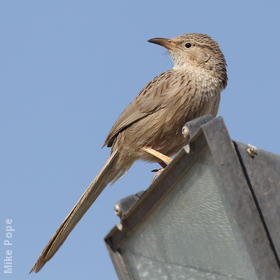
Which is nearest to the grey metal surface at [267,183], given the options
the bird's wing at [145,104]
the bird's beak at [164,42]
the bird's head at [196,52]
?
the bird's wing at [145,104]

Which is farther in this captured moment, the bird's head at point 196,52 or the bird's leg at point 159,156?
the bird's head at point 196,52

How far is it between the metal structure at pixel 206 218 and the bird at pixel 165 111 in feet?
8.72

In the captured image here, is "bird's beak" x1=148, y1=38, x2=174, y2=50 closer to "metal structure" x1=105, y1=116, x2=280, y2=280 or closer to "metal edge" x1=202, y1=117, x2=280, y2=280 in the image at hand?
"metal structure" x1=105, y1=116, x2=280, y2=280

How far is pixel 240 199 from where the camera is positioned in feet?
8.88

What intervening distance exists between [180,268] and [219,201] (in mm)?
543

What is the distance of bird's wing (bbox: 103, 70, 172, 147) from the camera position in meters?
6.71

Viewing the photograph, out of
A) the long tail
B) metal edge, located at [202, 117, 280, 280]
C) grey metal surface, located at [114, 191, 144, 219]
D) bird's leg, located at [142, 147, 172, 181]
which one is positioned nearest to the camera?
metal edge, located at [202, 117, 280, 280]

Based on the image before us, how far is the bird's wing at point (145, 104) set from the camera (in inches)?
264

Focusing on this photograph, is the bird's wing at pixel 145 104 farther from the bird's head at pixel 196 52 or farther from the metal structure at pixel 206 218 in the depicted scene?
the metal structure at pixel 206 218

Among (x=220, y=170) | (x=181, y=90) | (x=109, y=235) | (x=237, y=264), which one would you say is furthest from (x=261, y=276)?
(x=181, y=90)

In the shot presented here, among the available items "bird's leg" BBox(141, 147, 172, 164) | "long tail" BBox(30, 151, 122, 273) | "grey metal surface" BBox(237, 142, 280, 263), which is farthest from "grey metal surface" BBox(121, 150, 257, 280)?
"bird's leg" BBox(141, 147, 172, 164)

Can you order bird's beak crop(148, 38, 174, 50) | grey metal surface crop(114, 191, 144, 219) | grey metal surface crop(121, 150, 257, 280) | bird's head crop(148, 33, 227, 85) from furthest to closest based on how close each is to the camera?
bird's beak crop(148, 38, 174, 50)
bird's head crop(148, 33, 227, 85)
grey metal surface crop(114, 191, 144, 219)
grey metal surface crop(121, 150, 257, 280)

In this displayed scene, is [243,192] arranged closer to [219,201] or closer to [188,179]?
[219,201]

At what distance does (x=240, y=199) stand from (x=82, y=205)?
3814 millimetres
